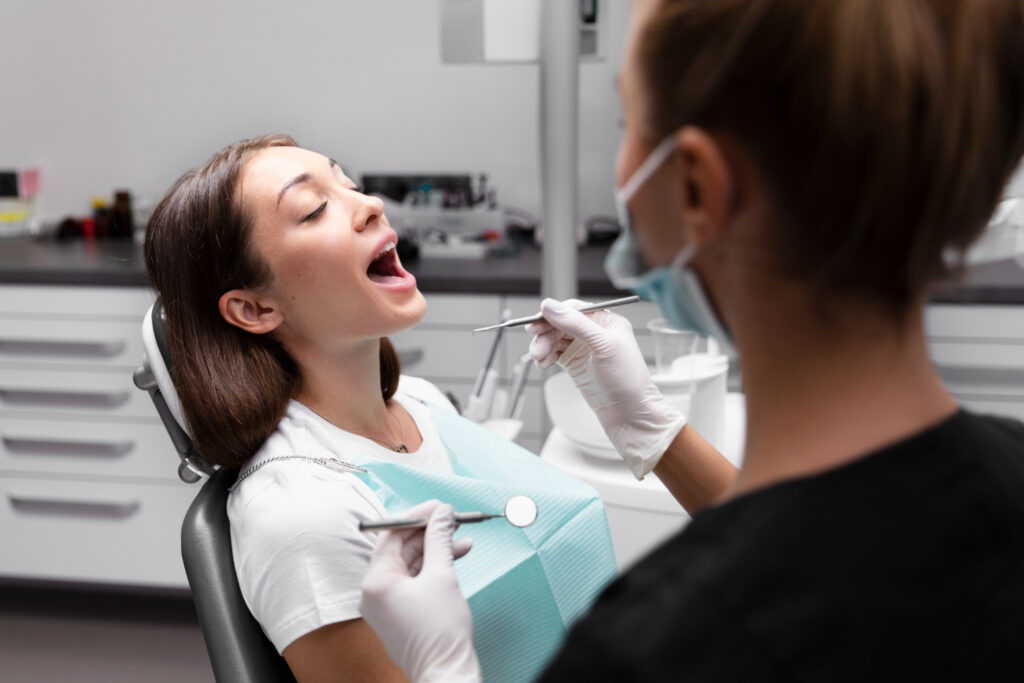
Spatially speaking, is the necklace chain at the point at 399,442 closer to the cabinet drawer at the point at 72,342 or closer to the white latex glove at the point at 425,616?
the white latex glove at the point at 425,616

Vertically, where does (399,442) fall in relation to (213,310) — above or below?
below

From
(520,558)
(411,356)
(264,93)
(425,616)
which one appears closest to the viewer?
(425,616)

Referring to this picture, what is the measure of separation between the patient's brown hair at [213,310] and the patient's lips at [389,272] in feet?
0.59

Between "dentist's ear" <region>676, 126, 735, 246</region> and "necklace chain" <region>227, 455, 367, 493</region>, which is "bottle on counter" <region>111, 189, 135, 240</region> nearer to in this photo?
"necklace chain" <region>227, 455, 367, 493</region>

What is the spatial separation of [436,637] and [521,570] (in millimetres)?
341

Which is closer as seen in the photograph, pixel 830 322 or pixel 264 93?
pixel 830 322

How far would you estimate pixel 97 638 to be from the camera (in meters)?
2.75

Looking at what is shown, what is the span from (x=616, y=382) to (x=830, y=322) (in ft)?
2.20

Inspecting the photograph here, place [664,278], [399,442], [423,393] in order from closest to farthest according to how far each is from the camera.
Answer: [664,278] < [399,442] < [423,393]

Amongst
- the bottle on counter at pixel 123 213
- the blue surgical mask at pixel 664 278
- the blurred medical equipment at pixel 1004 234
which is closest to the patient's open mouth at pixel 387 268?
the blue surgical mask at pixel 664 278

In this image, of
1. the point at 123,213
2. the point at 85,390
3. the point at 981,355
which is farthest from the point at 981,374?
the point at 123,213

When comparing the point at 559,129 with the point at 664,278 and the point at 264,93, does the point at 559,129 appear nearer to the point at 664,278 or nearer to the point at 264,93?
the point at 664,278

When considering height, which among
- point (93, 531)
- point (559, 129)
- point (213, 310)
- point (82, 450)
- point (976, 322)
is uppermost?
point (559, 129)

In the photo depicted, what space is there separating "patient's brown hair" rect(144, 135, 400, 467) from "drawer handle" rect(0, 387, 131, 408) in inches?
59.0
